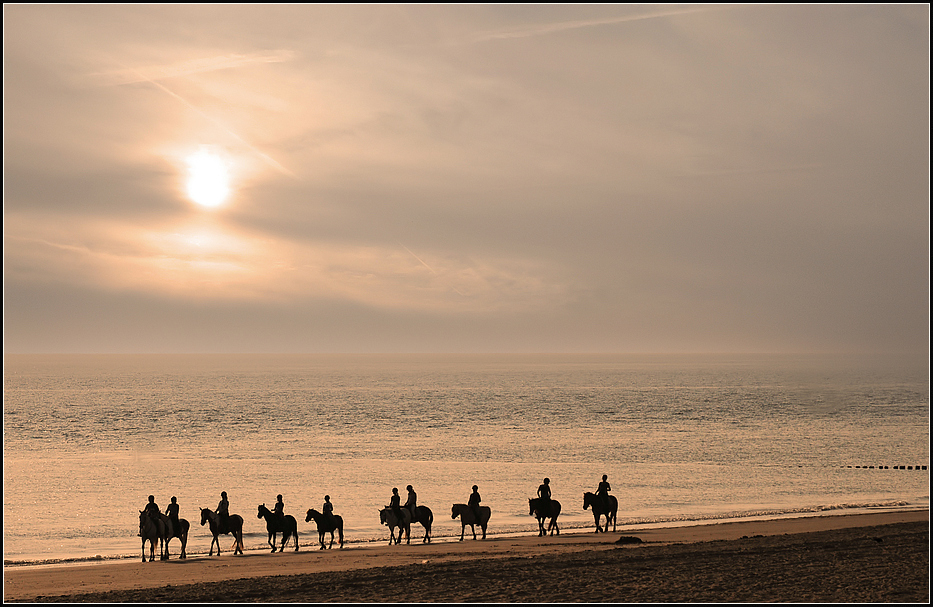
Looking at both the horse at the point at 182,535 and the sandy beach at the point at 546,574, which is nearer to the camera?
the sandy beach at the point at 546,574

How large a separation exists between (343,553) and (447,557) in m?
3.83

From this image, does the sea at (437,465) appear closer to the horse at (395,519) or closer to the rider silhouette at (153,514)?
the horse at (395,519)

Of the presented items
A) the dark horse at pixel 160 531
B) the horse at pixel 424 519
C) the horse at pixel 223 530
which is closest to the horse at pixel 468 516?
the horse at pixel 424 519

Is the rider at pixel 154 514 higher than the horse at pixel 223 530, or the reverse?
the rider at pixel 154 514

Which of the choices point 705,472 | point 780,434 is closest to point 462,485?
point 705,472

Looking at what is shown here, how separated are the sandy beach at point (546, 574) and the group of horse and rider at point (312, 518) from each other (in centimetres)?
85

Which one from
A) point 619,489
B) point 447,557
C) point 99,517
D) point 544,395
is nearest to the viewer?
point 447,557

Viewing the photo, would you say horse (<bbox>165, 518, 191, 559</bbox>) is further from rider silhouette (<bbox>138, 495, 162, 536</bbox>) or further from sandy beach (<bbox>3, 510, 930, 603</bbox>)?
sandy beach (<bbox>3, 510, 930, 603</bbox>)

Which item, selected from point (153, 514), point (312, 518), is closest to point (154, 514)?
point (153, 514)

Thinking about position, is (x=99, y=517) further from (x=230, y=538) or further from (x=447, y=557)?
(x=447, y=557)

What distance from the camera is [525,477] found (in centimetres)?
4634

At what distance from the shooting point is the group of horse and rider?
24.8 metres

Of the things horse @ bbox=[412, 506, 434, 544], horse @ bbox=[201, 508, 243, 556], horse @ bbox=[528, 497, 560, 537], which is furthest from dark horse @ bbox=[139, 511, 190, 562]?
horse @ bbox=[528, 497, 560, 537]

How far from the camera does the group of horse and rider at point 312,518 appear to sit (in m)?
24.8
